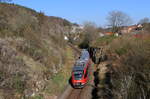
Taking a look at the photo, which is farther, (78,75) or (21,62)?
(78,75)

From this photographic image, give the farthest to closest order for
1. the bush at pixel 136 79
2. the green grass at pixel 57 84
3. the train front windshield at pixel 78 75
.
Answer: the train front windshield at pixel 78 75
the green grass at pixel 57 84
the bush at pixel 136 79

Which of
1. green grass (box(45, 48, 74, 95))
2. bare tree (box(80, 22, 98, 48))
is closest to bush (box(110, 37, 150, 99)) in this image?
green grass (box(45, 48, 74, 95))

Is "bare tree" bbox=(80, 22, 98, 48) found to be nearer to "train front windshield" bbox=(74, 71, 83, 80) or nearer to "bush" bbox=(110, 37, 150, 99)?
"train front windshield" bbox=(74, 71, 83, 80)

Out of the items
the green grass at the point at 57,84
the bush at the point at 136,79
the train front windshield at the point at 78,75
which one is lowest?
the green grass at the point at 57,84

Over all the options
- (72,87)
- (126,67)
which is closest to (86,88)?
(72,87)

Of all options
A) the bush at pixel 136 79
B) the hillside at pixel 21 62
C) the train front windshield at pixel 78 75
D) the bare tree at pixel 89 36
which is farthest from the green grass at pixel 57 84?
the bare tree at pixel 89 36

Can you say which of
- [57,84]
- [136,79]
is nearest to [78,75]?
[57,84]

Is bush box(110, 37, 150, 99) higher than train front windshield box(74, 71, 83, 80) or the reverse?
higher

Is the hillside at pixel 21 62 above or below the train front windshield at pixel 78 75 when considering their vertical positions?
above

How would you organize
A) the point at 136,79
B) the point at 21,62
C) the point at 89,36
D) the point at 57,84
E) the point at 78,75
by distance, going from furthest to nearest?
1. the point at 89,36
2. the point at 78,75
3. the point at 57,84
4. the point at 21,62
5. the point at 136,79

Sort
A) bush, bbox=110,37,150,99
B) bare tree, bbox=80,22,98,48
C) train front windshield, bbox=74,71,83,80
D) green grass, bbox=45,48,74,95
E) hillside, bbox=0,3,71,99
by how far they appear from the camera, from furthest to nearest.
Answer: bare tree, bbox=80,22,98,48 → train front windshield, bbox=74,71,83,80 → green grass, bbox=45,48,74,95 → hillside, bbox=0,3,71,99 → bush, bbox=110,37,150,99

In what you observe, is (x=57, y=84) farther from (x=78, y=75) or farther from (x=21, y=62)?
(x=21, y=62)

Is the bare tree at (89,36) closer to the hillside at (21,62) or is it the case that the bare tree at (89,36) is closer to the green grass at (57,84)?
the hillside at (21,62)

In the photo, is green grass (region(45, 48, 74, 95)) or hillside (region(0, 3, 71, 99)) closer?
hillside (region(0, 3, 71, 99))
